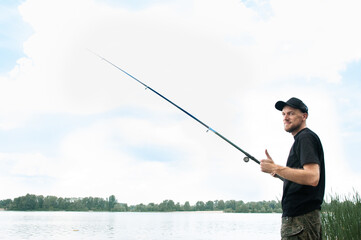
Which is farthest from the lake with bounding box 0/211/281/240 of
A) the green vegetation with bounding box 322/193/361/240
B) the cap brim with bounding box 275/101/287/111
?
the cap brim with bounding box 275/101/287/111

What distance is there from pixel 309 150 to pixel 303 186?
0.87 ft

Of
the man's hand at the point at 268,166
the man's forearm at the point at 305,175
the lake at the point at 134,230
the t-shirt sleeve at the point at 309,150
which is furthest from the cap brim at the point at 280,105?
the lake at the point at 134,230

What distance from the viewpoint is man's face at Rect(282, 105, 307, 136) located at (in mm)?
2820

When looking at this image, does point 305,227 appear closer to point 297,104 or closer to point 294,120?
point 294,120

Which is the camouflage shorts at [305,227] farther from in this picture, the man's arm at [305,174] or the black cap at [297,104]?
the black cap at [297,104]

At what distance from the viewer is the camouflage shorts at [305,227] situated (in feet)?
8.70

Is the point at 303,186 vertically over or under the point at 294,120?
under

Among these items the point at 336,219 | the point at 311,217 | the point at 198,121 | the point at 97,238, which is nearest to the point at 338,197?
the point at 336,219

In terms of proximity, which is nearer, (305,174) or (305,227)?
(305,174)

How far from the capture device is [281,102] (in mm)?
2939

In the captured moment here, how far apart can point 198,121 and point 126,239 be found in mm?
21528

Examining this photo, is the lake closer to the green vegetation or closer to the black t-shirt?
the green vegetation

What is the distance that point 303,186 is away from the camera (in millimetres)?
2605

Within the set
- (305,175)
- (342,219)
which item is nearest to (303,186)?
(305,175)
